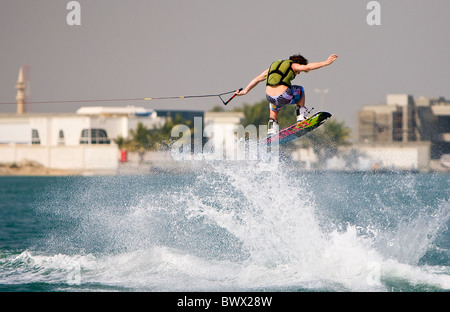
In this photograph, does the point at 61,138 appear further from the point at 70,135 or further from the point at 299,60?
the point at 299,60

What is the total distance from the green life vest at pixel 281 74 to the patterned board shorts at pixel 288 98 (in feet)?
0.64

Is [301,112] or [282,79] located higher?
[282,79]

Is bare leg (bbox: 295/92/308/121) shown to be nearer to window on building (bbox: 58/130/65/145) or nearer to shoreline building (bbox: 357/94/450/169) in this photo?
shoreline building (bbox: 357/94/450/169)

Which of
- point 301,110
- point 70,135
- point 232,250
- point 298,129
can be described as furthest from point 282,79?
point 70,135

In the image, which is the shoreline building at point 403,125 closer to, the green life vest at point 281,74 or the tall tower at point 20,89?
the tall tower at point 20,89

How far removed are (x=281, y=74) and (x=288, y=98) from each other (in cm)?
48

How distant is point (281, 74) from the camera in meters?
13.7

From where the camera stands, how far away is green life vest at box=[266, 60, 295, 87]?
13.7 metres

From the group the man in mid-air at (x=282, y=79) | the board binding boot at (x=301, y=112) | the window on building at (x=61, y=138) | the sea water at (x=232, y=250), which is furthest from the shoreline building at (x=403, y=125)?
the man in mid-air at (x=282, y=79)

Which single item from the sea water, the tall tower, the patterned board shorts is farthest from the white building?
the patterned board shorts

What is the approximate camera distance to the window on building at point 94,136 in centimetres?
9519

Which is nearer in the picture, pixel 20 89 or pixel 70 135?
pixel 70 135
